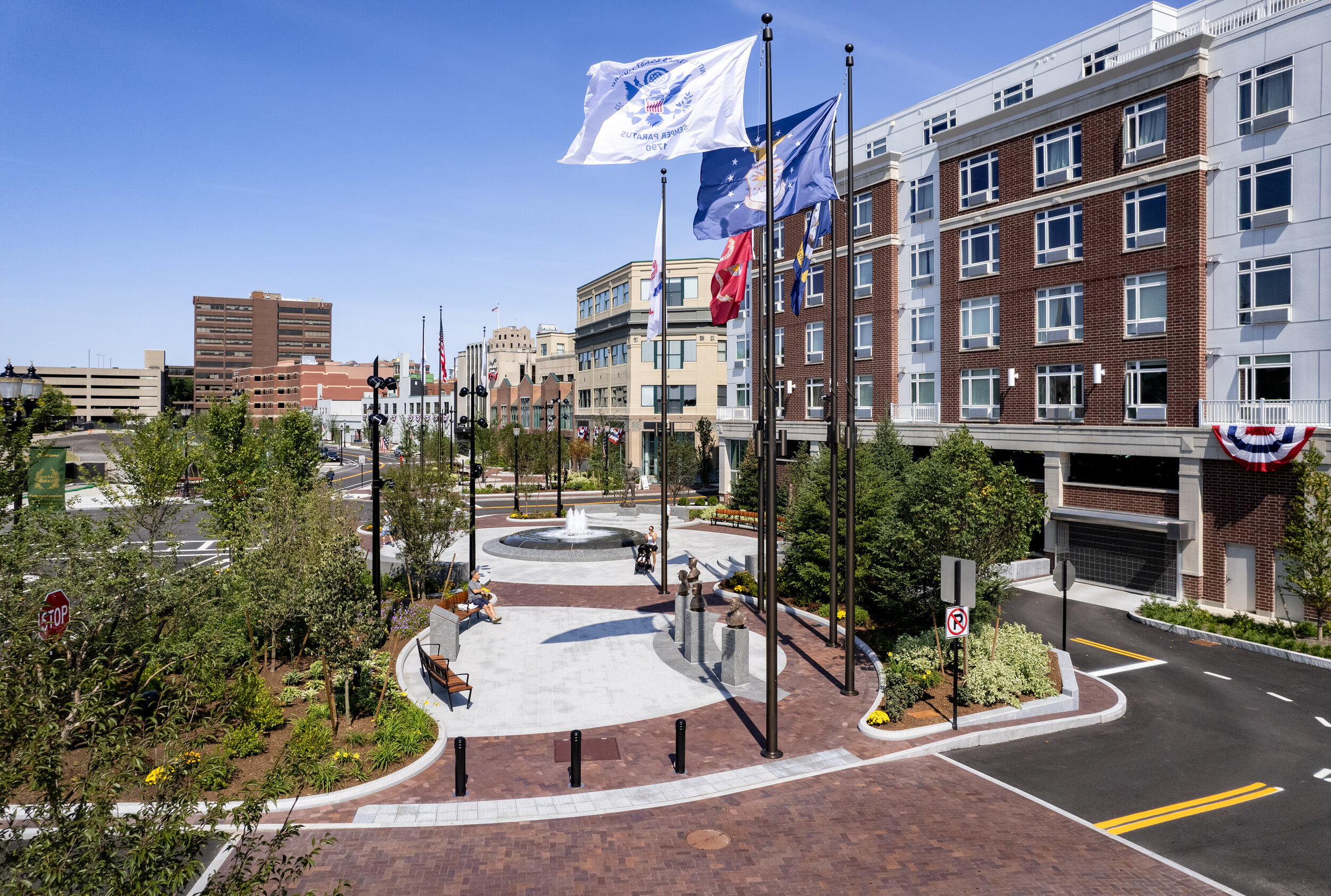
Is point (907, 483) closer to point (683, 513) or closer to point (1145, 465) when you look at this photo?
point (1145, 465)

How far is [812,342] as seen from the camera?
156ft

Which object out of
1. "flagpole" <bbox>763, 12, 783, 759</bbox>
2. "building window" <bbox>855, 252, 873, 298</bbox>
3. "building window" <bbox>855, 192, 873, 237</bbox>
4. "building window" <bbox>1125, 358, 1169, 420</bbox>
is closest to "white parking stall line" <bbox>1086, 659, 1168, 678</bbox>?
"flagpole" <bbox>763, 12, 783, 759</bbox>

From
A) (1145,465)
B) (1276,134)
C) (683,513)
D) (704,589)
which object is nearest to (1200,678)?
(1145,465)

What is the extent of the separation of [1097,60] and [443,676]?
124 ft

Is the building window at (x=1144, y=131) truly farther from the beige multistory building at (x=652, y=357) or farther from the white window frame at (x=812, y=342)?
the beige multistory building at (x=652, y=357)

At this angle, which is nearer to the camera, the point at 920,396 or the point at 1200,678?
the point at 1200,678

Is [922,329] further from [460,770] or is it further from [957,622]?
[460,770]

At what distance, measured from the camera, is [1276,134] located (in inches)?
1046

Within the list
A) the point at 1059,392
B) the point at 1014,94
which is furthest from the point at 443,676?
the point at 1014,94

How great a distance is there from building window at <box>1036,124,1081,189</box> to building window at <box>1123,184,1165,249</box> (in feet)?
8.92

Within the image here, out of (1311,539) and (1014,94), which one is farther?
(1014,94)

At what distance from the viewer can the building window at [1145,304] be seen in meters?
29.8

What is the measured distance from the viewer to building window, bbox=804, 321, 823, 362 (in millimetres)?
47000

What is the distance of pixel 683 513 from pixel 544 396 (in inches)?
1979
